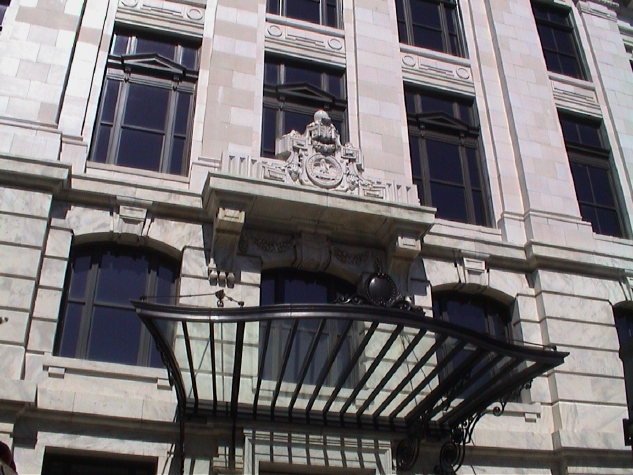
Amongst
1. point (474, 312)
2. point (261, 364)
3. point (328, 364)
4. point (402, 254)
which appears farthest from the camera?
point (474, 312)

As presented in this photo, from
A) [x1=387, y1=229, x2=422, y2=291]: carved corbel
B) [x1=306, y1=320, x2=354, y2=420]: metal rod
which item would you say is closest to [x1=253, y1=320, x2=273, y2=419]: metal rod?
[x1=306, y1=320, x2=354, y2=420]: metal rod

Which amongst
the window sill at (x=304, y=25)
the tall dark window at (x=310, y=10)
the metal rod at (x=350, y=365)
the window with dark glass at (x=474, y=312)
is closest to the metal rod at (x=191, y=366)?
the metal rod at (x=350, y=365)

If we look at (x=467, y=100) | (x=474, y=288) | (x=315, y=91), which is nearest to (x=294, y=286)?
(x=474, y=288)

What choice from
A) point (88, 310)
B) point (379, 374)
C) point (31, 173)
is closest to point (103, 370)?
point (88, 310)

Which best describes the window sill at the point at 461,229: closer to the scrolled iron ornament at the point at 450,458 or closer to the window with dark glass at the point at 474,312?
the window with dark glass at the point at 474,312

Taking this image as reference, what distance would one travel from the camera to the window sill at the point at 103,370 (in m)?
11.9

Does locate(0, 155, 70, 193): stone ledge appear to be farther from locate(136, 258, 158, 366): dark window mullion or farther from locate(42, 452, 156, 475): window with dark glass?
locate(42, 452, 156, 475): window with dark glass

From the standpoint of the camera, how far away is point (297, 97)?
17.0m

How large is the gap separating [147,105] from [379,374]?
7703mm

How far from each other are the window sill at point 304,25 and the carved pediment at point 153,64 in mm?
2921

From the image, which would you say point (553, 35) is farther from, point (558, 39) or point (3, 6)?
point (3, 6)

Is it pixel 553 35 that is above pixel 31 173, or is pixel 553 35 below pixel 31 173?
above

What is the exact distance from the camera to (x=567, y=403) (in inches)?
550

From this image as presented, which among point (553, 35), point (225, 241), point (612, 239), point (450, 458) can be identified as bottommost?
point (450, 458)
